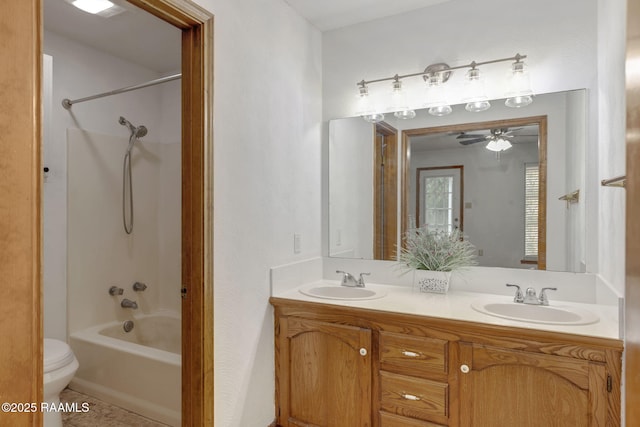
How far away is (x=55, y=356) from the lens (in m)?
1.97

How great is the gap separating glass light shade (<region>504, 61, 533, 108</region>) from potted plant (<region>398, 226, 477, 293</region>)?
774 mm

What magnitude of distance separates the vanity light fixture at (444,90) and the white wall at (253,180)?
54cm

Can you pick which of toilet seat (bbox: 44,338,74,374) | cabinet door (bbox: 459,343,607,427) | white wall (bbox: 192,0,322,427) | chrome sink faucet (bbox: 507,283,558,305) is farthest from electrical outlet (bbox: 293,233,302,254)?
toilet seat (bbox: 44,338,74,374)

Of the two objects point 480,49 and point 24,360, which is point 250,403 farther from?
point 480,49

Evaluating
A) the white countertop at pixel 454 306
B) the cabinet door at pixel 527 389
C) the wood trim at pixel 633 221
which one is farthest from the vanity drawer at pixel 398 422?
the wood trim at pixel 633 221

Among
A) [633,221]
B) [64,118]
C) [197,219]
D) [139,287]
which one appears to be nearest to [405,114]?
[197,219]

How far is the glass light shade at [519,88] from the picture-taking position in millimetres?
2039

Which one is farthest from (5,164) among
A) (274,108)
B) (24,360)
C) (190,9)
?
(274,108)

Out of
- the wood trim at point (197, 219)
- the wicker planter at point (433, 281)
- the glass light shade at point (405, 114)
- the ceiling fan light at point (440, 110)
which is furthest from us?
the glass light shade at point (405, 114)

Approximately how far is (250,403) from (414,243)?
126 cm

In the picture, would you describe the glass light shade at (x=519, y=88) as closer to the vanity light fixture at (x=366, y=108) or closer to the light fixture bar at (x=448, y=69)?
the light fixture bar at (x=448, y=69)

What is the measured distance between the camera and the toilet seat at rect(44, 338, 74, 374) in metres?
1.92

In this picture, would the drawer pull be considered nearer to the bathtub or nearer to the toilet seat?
the bathtub

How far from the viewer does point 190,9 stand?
1549mm
